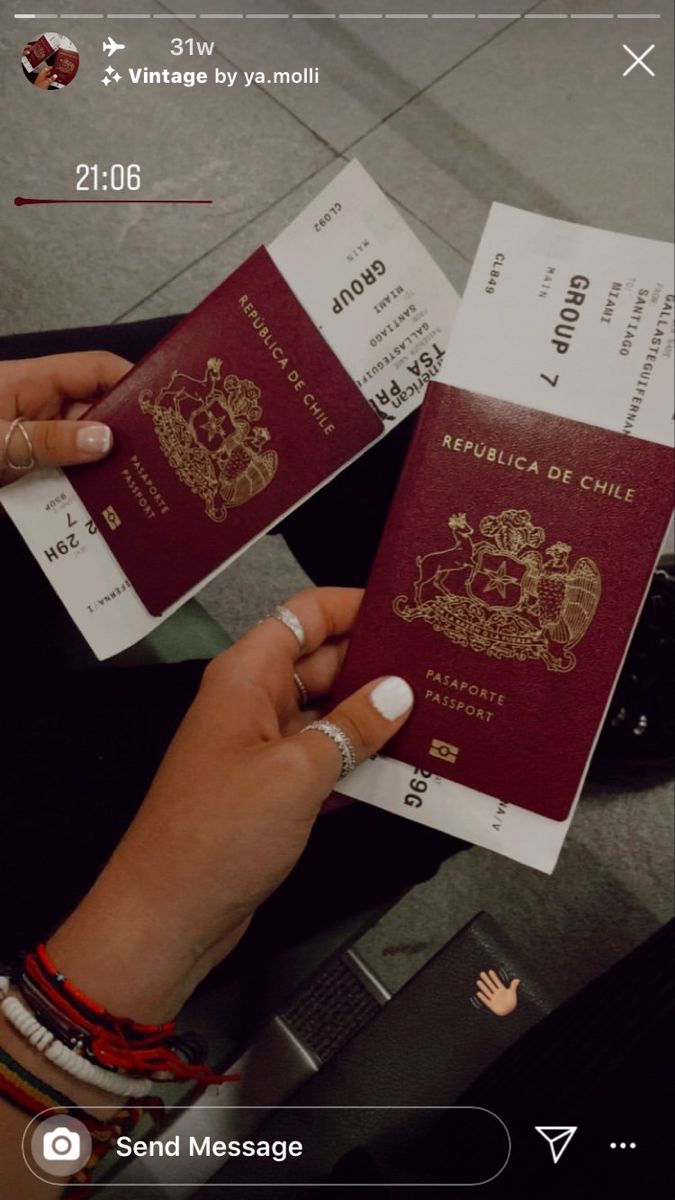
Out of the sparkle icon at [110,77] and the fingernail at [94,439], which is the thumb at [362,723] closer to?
the fingernail at [94,439]

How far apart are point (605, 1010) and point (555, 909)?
0.52m

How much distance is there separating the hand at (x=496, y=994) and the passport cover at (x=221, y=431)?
403 mm

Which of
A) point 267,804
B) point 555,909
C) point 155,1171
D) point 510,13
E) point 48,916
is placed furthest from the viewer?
point 510,13

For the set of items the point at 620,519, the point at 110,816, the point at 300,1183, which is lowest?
the point at 300,1183

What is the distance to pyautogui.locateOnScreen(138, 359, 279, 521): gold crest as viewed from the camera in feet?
2.23

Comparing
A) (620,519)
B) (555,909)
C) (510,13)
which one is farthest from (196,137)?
(555,909)

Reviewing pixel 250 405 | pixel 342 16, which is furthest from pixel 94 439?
pixel 342 16

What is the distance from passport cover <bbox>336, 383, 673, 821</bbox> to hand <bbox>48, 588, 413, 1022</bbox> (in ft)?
0.34

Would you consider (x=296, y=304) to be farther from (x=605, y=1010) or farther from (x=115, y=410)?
(x=605, y=1010)

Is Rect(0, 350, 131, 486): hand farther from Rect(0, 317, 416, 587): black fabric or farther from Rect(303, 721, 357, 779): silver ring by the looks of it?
Rect(303, 721, 357, 779): silver ring

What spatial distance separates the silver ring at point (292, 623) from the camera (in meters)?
0.58

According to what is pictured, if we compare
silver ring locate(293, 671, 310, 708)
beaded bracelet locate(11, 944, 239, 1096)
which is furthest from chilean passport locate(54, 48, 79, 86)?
beaded bracelet locate(11, 944, 239, 1096)

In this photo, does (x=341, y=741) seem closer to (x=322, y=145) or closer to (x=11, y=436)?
(x=11, y=436)

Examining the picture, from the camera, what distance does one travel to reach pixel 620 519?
22.2 inches
